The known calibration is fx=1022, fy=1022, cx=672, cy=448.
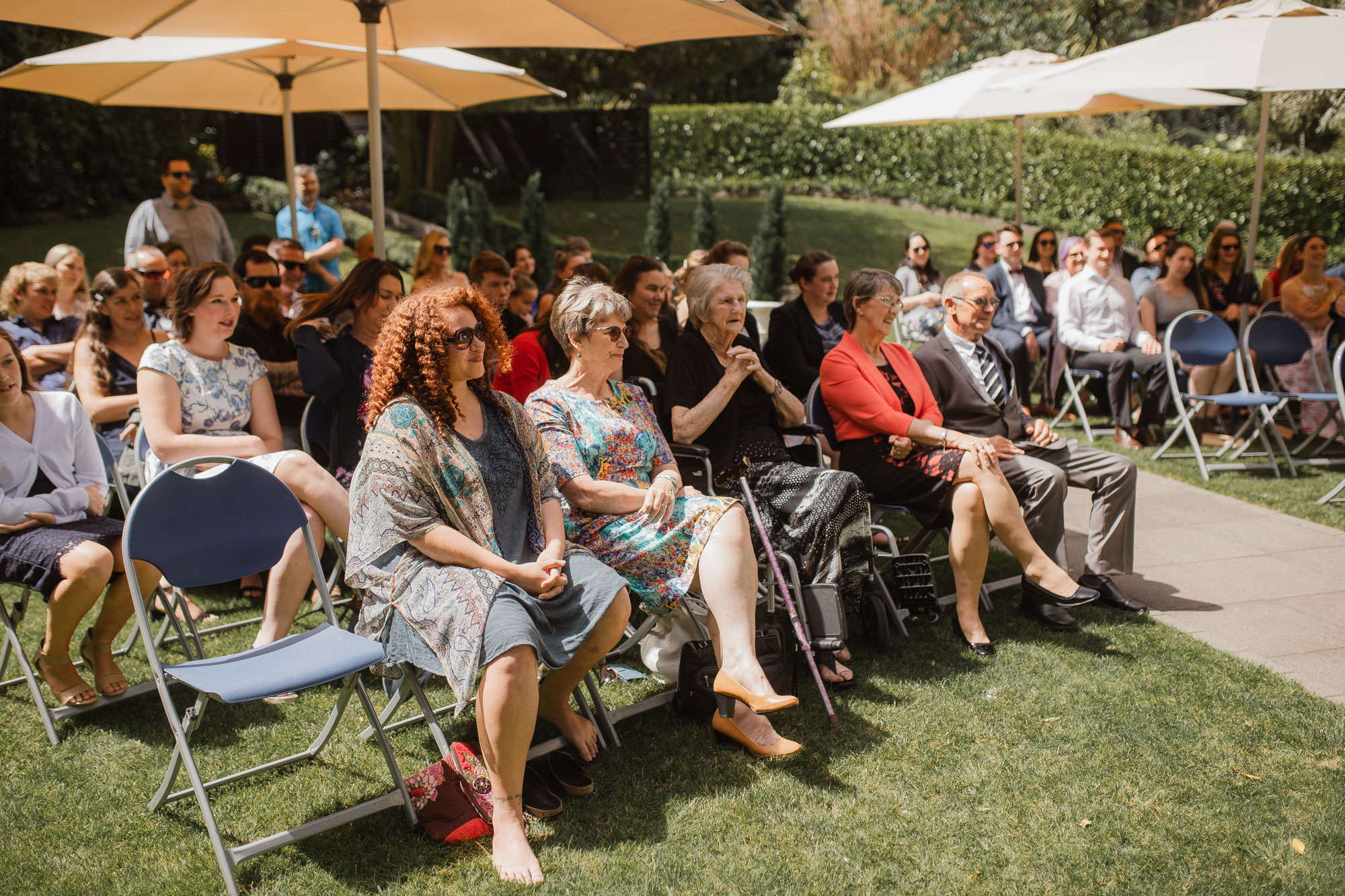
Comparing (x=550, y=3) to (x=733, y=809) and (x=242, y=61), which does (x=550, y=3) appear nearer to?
(x=242, y=61)

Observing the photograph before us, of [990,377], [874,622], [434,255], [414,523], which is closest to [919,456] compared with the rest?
[990,377]

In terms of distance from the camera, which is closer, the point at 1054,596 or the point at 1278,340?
the point at 1054,596

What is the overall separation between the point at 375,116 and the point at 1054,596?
4.18 metres

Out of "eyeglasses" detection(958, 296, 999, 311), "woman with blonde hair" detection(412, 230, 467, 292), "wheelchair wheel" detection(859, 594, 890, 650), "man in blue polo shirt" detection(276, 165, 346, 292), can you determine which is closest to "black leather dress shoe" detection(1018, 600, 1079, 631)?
"wheelchair wheel" detection(859, 594, 890, 650)

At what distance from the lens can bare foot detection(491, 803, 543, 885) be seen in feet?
9.25

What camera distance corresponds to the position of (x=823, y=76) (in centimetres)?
2669

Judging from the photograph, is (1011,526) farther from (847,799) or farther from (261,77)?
(261,77)

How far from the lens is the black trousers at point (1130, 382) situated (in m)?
7.98

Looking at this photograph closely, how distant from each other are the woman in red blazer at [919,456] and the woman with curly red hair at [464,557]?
1.83 m

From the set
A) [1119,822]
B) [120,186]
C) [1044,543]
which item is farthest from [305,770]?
[120,186]

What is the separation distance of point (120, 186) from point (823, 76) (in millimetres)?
Result: 17235

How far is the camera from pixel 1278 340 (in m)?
7.77

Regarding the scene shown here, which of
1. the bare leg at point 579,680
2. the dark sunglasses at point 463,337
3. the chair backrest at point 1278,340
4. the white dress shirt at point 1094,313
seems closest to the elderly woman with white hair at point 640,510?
the bare leg at point 579,680

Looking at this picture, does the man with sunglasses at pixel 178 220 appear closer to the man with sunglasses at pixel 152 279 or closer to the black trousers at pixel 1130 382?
the man with sunglasses at pixel 152 279
